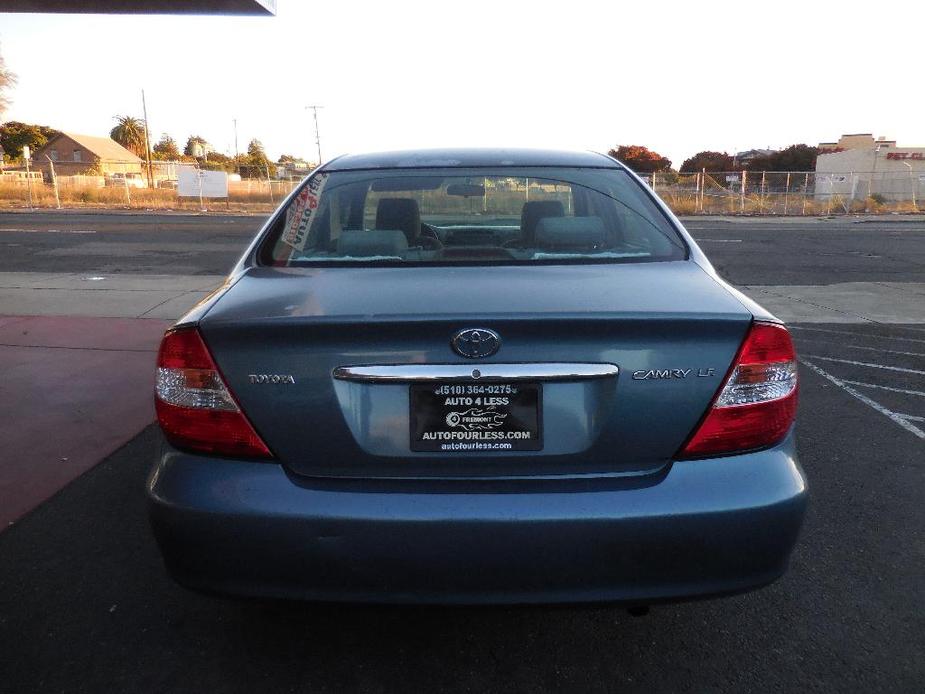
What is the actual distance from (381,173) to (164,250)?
1334 centimetres

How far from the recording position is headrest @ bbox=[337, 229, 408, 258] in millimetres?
2855

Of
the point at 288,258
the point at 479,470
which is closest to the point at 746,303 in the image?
the point at 479,470

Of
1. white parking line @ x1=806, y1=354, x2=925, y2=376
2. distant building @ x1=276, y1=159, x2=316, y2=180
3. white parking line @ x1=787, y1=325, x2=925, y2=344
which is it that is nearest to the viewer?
white parking line @ x1=806, y1=354, x2=925, y2=376

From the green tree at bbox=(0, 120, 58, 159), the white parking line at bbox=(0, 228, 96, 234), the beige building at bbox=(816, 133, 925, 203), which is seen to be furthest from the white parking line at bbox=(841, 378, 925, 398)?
the green tree at bbox=(0, 120, 58, 159)

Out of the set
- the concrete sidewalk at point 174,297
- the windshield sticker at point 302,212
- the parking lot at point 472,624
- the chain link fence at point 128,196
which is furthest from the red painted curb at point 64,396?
the chain link fence at point 128,196

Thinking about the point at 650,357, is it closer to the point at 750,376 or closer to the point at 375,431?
the point at 750,376

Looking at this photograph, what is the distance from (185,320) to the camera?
2.25m

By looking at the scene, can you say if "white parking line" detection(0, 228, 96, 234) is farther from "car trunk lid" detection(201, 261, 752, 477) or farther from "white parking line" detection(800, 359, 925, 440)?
"car trunk lid" detection(201, 261, 752, 477)

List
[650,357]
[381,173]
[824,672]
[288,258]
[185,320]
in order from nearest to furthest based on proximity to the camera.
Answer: [650,357] → [185,320] → [824,672] → [288,258] → [381,173]

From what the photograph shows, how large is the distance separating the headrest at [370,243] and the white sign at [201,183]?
34156 mm

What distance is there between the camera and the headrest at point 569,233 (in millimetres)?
2967

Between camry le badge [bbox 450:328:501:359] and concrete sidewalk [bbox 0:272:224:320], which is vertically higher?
camry le badge [bbox 450:328:501:359]

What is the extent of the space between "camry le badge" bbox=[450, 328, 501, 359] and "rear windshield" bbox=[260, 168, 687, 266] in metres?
0.71

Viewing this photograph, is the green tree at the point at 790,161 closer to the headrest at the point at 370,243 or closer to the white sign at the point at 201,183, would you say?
the white sign at the point at 201,183
